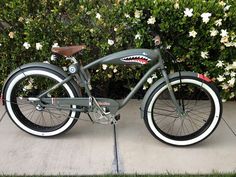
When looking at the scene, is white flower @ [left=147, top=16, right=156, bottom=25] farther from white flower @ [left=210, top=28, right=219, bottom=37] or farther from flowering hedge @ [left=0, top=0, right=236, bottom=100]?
white flower @ [left=210, top=28, right=219, bottom=37]

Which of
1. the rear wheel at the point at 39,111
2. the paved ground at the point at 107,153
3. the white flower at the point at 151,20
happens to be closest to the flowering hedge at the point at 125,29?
the white flower at the point at 151,20

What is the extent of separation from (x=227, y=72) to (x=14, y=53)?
8.85 feet

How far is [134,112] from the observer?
4914 mm

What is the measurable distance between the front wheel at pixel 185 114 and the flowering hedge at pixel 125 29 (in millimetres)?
389

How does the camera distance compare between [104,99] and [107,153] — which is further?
[104,99]

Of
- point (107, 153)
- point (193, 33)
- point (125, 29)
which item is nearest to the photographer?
point (107, 153)

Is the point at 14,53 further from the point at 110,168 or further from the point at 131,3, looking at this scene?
the point at 110,168

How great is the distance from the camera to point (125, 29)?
4613 mm

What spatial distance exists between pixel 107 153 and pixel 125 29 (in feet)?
5.03

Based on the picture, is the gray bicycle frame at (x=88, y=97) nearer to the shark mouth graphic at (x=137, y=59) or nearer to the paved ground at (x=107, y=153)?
the shark mouth graphic at (x=137, y=59)

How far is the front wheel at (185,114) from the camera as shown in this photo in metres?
3.91

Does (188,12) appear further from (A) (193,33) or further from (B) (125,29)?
(B) (125,29)

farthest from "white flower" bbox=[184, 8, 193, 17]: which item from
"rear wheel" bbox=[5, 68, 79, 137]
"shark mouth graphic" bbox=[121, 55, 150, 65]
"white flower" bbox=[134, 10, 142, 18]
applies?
"rear wheel" bbox=[5, 68, 79, 137]

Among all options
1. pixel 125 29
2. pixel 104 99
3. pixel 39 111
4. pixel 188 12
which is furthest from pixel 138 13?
pixel 39 111
